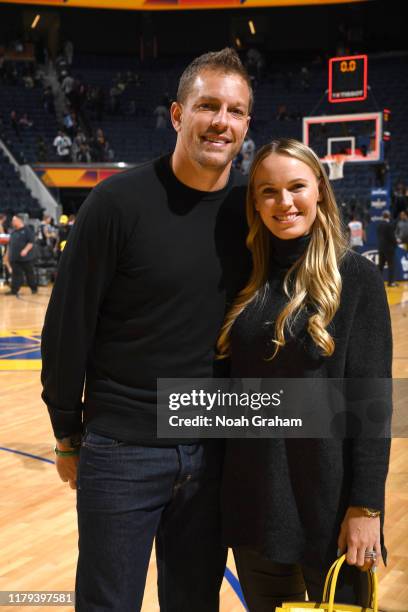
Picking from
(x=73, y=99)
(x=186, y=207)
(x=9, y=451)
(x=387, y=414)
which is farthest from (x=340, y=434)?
(x=73, y=99)

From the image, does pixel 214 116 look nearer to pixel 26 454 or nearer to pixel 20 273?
pixel 26 454

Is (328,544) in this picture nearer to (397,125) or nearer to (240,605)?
(240,605)

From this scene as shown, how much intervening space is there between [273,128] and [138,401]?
24048 mm

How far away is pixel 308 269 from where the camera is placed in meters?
1.72

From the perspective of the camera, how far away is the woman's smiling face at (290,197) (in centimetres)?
176

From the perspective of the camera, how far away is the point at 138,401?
1811mm

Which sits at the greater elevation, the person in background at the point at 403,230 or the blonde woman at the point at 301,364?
the blonde woman at the point at 301,364

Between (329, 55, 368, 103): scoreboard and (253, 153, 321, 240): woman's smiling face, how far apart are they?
17.5m

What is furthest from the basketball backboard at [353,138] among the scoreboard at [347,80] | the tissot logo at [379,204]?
the tissot logo at [379,204]

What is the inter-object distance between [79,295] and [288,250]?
49 cm

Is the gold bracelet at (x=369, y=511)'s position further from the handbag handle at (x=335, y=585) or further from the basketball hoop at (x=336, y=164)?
the basketball hoop at (x=336, y=164)

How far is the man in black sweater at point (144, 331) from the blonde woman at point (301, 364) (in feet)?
0.27

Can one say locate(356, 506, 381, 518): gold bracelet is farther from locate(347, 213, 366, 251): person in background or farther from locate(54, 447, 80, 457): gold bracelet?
locate(347, 213, 366, 251): person in background

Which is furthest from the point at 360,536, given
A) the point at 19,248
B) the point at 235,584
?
the point at 19,248
